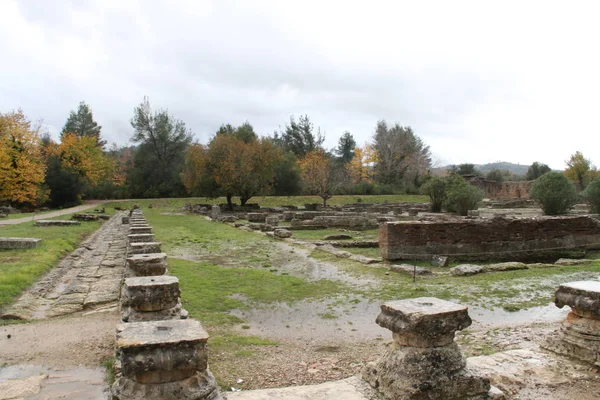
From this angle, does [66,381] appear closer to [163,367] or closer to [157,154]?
[163,367]

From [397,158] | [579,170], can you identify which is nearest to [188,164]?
[397,158]

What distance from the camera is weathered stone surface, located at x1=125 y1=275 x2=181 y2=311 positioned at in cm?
429

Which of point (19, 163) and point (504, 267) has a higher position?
point (19, 163)

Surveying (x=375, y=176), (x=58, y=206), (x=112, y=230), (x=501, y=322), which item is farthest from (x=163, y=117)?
(x=501, y=322)

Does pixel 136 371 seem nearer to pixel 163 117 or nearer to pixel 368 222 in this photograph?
pixel 368 222

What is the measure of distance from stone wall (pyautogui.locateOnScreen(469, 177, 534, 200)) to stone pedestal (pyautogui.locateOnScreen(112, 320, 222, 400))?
51404 millimetres

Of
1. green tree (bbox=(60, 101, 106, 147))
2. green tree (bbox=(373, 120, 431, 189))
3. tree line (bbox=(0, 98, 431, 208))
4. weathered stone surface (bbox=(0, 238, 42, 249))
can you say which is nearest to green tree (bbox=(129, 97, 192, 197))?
tree line (bbox=(0, 98, 431, 208))

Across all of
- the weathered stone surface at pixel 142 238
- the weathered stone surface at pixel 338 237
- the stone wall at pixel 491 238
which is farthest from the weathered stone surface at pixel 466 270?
the weathered stone surface at pixel 338 237

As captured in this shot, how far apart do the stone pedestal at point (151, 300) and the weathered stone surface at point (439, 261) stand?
7.70 meters

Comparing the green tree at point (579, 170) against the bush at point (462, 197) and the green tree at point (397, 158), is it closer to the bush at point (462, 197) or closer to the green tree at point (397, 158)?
the green tree at point (397, 158)

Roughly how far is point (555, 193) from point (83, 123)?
191 feet

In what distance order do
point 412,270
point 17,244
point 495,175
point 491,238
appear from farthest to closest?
point 495,175 < point 17,244 < point 491,238 < point 412,270

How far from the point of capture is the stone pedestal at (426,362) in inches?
125

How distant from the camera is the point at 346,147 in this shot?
225ft
